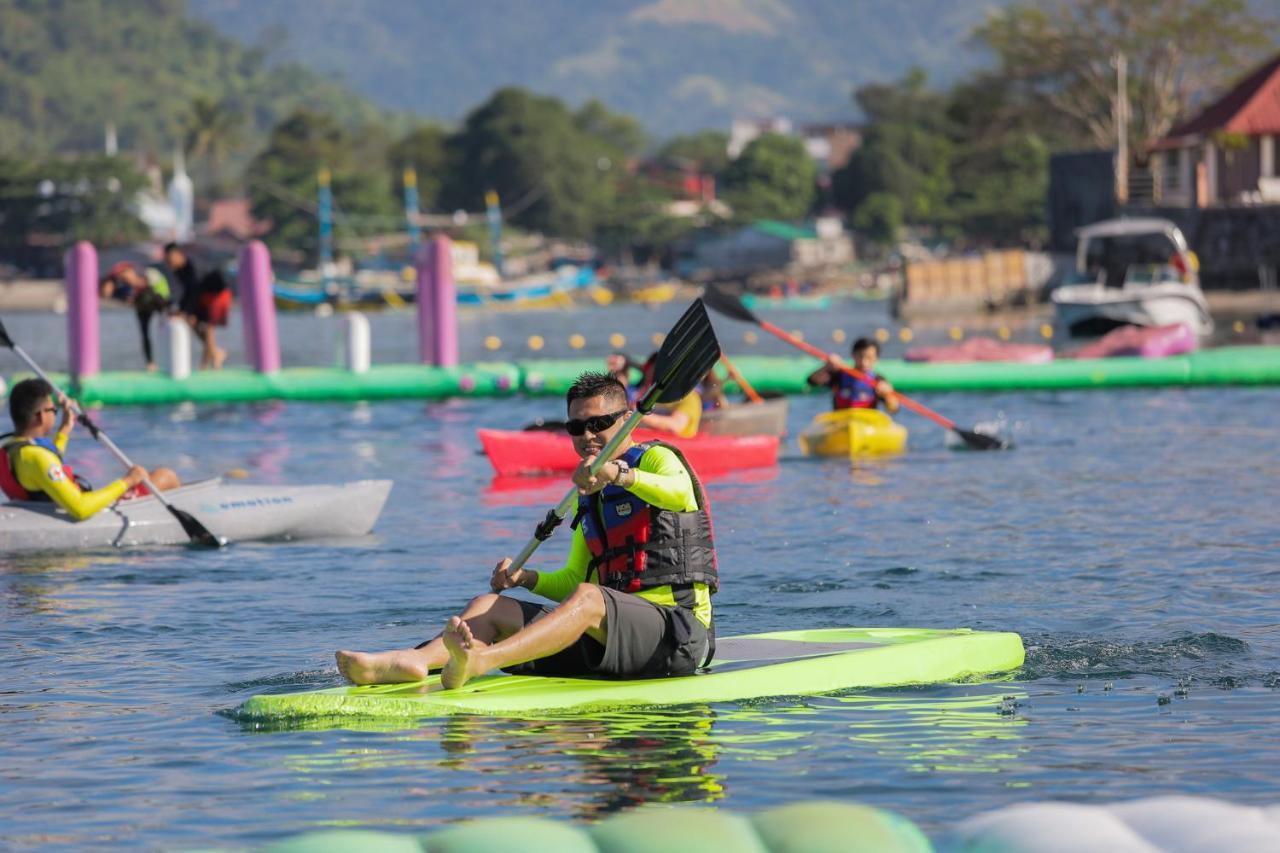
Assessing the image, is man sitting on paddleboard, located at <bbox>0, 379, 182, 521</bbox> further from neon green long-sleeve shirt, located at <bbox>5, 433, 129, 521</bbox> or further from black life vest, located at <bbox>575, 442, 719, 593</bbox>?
black life vest, located at <bbox>575, 442, 719, 593</bbox>

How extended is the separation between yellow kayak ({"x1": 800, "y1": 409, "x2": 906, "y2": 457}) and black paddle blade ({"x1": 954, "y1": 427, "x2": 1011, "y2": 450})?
99 cm

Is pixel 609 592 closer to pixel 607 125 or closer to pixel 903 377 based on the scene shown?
pixel 903 377

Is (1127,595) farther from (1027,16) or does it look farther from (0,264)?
(0,264)

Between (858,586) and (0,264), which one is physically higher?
(0,264)

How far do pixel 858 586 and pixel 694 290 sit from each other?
98543 millimetres

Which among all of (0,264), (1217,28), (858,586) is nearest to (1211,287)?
(1217,28)

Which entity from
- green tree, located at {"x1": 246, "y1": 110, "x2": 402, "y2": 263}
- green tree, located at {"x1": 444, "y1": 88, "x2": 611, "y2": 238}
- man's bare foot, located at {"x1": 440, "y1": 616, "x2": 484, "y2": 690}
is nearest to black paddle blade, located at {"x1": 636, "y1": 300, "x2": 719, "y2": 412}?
man's bare foot, located at {"x1": 440, "y1": 616, "x2": 484, "y2": 690}

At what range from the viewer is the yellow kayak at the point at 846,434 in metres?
A: 17.2

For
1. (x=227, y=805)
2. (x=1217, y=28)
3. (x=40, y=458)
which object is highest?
(x=1217, y=28)

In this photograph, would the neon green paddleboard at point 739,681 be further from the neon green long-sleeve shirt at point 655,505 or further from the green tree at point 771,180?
the green tree at point 771,180

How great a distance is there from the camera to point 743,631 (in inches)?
395

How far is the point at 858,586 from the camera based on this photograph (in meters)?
11.3

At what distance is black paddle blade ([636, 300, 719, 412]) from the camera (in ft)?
26.6

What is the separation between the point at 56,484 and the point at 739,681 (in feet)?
18.0
